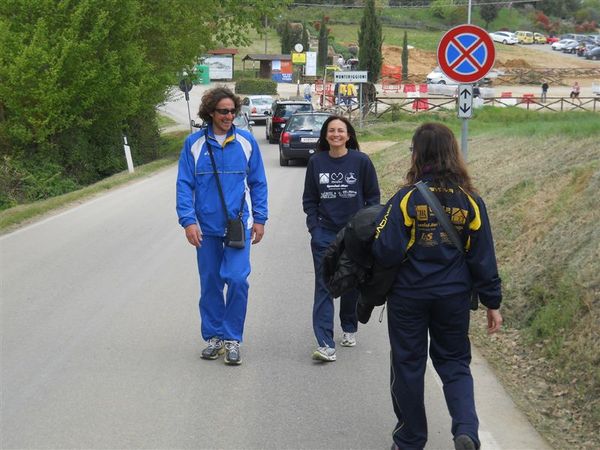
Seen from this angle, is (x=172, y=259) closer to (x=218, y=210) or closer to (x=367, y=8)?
(x=218, y=210)

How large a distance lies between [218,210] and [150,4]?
24374 millimetres

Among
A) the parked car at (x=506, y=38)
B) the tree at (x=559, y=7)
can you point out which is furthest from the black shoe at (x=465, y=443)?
the tree at (x=559, y=7)

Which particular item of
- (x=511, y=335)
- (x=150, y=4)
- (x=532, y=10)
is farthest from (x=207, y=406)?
(x=532, y=10)

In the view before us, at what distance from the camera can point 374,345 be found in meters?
7.08

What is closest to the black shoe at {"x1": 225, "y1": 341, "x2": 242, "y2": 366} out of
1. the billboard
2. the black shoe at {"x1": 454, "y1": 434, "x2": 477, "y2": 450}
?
the black shoe at {"x1": 454, "y1": 434, "x2": 477, "y2": 450}

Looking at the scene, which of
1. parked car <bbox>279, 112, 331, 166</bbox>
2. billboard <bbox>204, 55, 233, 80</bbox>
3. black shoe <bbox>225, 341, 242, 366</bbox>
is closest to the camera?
black shoe <bbox>225, 341, 242, 366</bbox>

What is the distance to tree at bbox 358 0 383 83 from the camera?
141ft

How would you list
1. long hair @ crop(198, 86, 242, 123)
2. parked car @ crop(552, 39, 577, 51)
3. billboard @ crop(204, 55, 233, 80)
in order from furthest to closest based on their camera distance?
parked car @ crop(552, 39, 577, 51) < billboard @ crop(204, 55, 233, 80) < long hair @ crop(198, 86, 242, 123)

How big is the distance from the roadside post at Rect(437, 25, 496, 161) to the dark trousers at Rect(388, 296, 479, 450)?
6057 millimetres

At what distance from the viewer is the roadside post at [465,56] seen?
404 inches

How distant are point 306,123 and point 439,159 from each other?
66.0 feet

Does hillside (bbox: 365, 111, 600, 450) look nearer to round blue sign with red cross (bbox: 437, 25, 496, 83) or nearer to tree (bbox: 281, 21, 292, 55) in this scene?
round blue sign with red cross (bbox: 437, 25, 496, 83)

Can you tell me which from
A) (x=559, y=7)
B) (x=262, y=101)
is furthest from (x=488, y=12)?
(x=262, y=101)

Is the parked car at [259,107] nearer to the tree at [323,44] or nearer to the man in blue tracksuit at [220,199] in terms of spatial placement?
the tree at [323,44]
